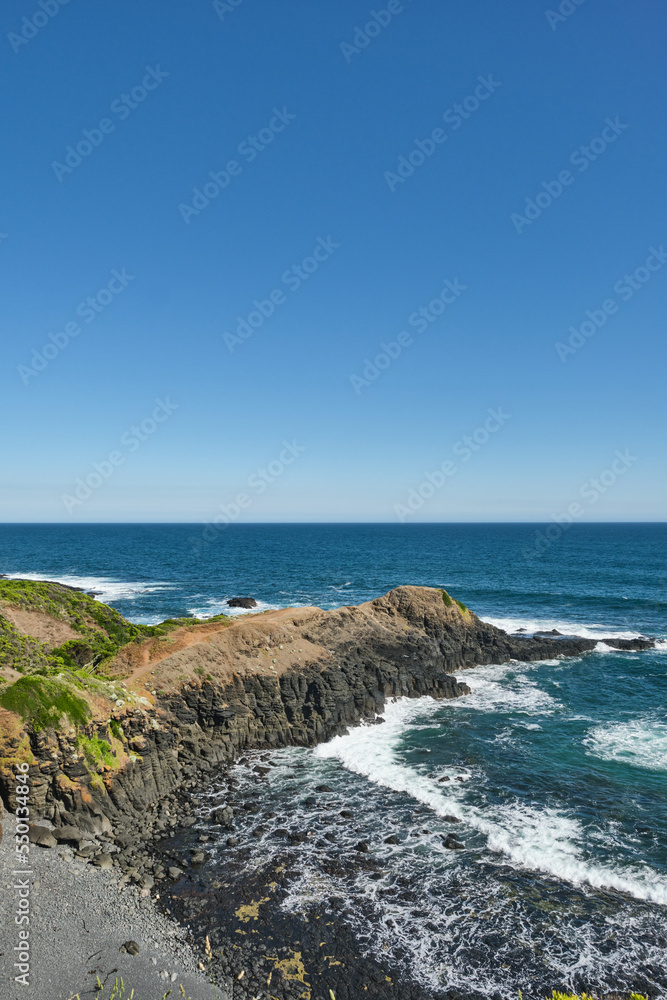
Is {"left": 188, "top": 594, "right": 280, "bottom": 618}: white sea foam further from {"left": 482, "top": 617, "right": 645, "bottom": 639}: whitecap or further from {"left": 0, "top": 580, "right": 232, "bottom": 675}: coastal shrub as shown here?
{"left": 482, "top": 617, "right": 645, "bottom": 639}: whitecap

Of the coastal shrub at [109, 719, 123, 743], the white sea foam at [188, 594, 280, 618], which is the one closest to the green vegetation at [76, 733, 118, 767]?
the coastal shrub at [109, 719, 123, 743]

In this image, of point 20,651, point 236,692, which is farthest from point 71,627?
point 236,692

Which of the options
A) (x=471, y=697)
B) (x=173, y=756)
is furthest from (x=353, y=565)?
(x=173, y=756)

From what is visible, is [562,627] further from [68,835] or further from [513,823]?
[68,835]

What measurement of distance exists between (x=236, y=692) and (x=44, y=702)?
10517mm

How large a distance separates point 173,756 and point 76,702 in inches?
219

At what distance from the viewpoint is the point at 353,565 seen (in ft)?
388

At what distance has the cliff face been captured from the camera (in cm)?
2064

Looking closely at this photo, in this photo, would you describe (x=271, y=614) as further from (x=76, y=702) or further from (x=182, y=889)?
(x=182, y=889)

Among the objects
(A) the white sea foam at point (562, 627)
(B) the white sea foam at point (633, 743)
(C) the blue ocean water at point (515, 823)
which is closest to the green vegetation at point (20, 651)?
(C) the blue ocean water at point (515, 823)

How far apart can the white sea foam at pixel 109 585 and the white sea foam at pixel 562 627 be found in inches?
1989

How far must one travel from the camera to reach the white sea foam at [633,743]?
2761 centimetres

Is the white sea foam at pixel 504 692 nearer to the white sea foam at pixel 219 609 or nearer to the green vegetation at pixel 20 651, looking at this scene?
the green vegetation at pixel 20 651

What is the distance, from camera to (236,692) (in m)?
29.4
